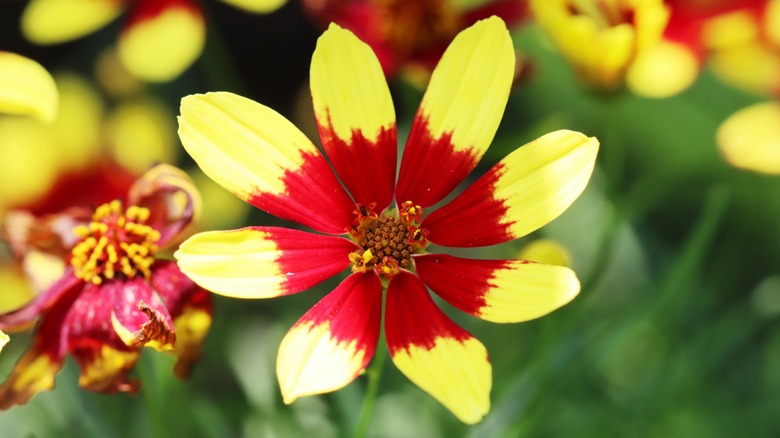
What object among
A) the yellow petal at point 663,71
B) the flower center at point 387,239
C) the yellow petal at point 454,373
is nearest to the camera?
the yellow petal at point 454,373

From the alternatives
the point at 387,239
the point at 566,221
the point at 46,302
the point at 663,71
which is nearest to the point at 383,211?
the point at 387,239

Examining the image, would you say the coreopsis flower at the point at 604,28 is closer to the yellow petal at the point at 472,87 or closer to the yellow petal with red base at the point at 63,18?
the yellow petal at the point at 472,87

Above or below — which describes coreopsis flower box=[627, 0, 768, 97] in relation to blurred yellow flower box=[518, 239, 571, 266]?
above

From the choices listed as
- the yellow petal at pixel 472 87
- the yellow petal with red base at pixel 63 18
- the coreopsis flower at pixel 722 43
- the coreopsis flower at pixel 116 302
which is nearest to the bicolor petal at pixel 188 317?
the coreopsis flower at pixel 116 302

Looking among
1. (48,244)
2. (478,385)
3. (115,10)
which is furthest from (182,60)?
(478,385)

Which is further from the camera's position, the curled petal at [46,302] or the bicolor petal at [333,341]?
the curled petal at [46,302]

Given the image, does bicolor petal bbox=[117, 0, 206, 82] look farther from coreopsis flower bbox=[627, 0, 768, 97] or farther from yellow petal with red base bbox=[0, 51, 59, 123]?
coreopsis flower bbox=[627, 0, 768, 97]

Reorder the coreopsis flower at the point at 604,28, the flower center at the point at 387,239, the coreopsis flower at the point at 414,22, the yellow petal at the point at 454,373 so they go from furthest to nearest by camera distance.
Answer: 1. the coreopsis flower at the point at 414,22
2. the coreopsis flower at the point at 604,28
3. the flower center at the point at 387,239
4. the yellow petal at the point at 454,373

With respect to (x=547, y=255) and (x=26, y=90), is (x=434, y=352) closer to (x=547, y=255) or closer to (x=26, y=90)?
(x=547, y=255)

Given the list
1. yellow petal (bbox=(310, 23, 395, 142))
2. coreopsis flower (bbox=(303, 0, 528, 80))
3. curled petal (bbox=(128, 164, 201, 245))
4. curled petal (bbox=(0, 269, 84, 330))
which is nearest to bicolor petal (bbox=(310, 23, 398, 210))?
yellow petal (bbox=(310, 23, 395, 142))
